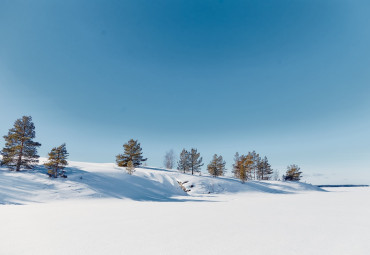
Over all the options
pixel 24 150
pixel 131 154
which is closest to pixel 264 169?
pixel 131 154

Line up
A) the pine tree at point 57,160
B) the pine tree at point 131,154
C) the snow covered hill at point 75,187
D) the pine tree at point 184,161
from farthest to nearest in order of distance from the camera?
→ the pine tree at point 184,161
the pine tree at point 131,154
the pine tree at point 57,160
the snow covered hill at point 75,187

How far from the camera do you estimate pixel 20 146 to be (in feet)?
79.1

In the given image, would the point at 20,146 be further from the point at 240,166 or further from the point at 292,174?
the point at 292,174

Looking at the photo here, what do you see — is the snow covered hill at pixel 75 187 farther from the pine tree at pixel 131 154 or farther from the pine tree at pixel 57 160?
the pine tree at pixel 131 154

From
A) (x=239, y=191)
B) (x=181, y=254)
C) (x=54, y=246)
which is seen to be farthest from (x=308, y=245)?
(x=239, y=191)

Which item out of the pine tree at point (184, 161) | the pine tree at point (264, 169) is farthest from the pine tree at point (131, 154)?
the pine tree at point (264, 169)

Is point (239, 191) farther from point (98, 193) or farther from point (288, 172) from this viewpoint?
point (288, 172)

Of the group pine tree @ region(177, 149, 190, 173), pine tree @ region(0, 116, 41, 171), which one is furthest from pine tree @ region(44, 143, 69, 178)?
pine tree @ region(177, 149, 190, 173)

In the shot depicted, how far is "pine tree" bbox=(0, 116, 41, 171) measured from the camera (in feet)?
78.5

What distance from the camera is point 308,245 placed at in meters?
4.71

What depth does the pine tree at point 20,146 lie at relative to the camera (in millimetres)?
23922

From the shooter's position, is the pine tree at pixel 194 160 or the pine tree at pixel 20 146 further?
the pine tree at pixel 194 160

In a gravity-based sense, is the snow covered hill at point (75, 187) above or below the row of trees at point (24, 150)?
below

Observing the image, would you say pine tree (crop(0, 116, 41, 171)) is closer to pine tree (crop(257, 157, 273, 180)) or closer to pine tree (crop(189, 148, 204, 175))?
pine tree (crop(189, 148, 204, 175))
